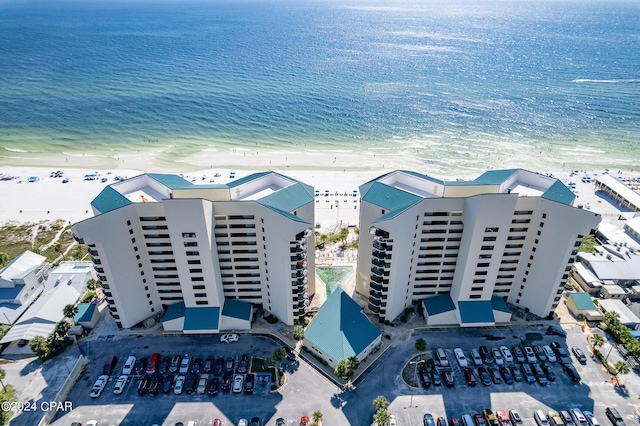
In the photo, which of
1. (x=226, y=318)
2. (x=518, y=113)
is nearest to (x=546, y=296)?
(x=226, y=318)

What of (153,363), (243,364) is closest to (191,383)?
(153,363)

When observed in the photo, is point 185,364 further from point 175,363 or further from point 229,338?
point 229,338

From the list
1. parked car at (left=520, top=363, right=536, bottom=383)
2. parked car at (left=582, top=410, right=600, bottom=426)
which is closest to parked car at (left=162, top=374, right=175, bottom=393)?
parked car at (left=520, top=363, right=536, bottom=383)

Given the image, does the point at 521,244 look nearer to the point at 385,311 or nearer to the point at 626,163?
the point at 385,311

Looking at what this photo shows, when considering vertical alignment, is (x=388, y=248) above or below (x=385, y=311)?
above

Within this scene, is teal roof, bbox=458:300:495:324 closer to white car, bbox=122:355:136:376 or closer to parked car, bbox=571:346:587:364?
parked car, bbox=571:346:587:364

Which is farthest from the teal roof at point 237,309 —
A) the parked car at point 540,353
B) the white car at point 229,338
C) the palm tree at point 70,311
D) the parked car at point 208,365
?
the parked car at point 540,353

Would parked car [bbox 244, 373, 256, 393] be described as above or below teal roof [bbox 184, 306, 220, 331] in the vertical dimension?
below
